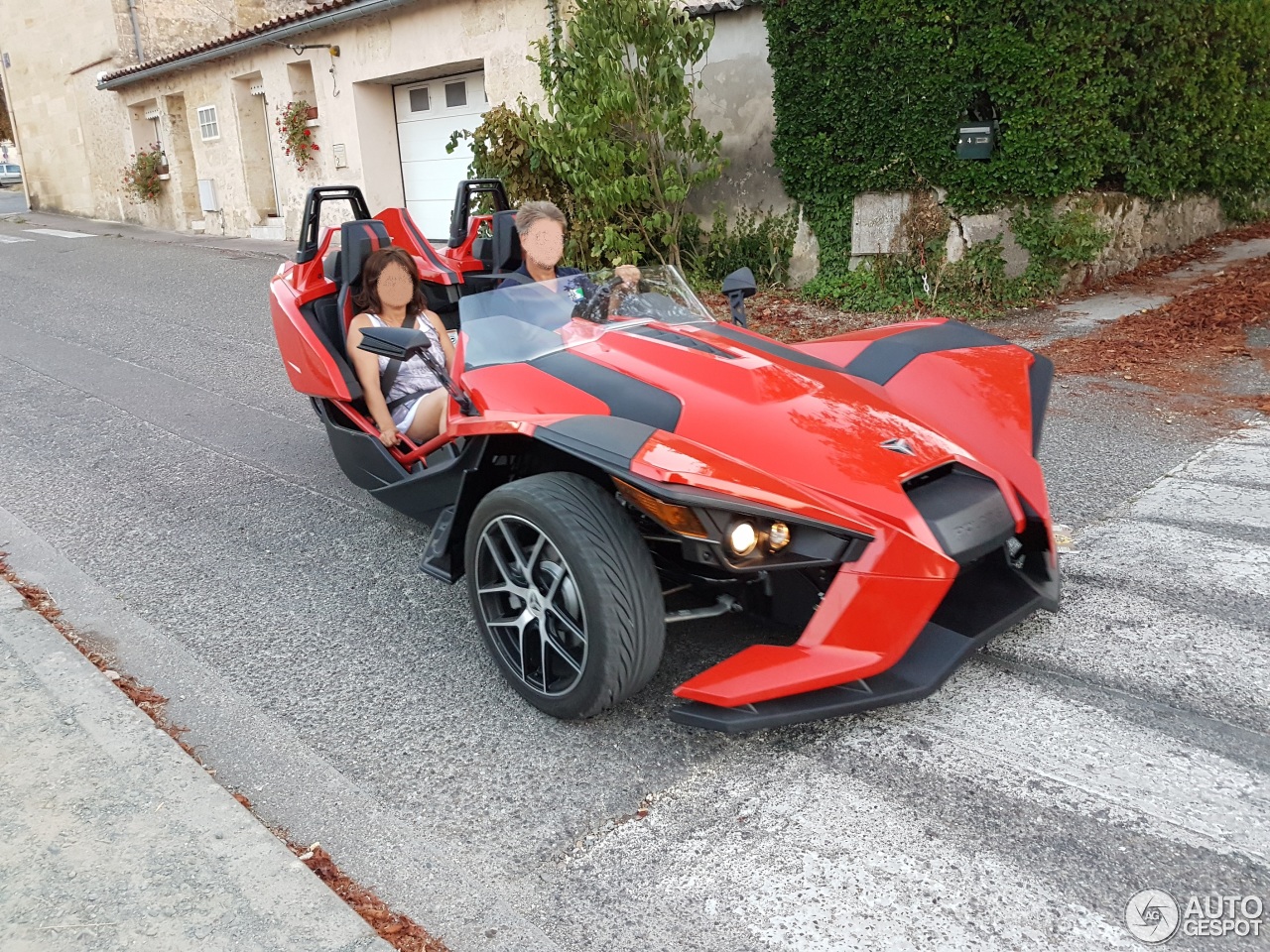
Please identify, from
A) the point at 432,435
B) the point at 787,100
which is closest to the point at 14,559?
the point at 432,435

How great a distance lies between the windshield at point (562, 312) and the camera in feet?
11.1

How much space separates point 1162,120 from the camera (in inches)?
347

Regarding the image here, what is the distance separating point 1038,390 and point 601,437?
1629mm

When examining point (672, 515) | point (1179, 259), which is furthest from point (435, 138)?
point (672, 515)

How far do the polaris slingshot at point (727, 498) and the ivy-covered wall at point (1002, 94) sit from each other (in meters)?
5.29

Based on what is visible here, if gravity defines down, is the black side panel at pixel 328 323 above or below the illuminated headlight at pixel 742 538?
above

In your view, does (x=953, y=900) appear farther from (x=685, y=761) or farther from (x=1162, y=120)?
→ (x=1162, y=120)

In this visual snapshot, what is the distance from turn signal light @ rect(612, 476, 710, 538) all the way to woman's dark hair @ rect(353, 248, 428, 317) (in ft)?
7.76

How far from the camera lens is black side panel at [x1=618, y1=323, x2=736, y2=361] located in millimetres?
3260

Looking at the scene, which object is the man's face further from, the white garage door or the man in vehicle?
the white garage door

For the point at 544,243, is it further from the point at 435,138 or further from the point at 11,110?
the point at 11,110

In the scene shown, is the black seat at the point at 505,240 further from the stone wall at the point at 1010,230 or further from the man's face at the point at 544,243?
the stone wall at the point at 1010,230

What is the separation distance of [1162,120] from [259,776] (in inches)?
363

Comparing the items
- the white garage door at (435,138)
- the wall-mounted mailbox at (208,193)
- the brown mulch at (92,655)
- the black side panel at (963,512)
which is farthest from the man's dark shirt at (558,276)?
the wall-mounted mailbox at (208,193)
